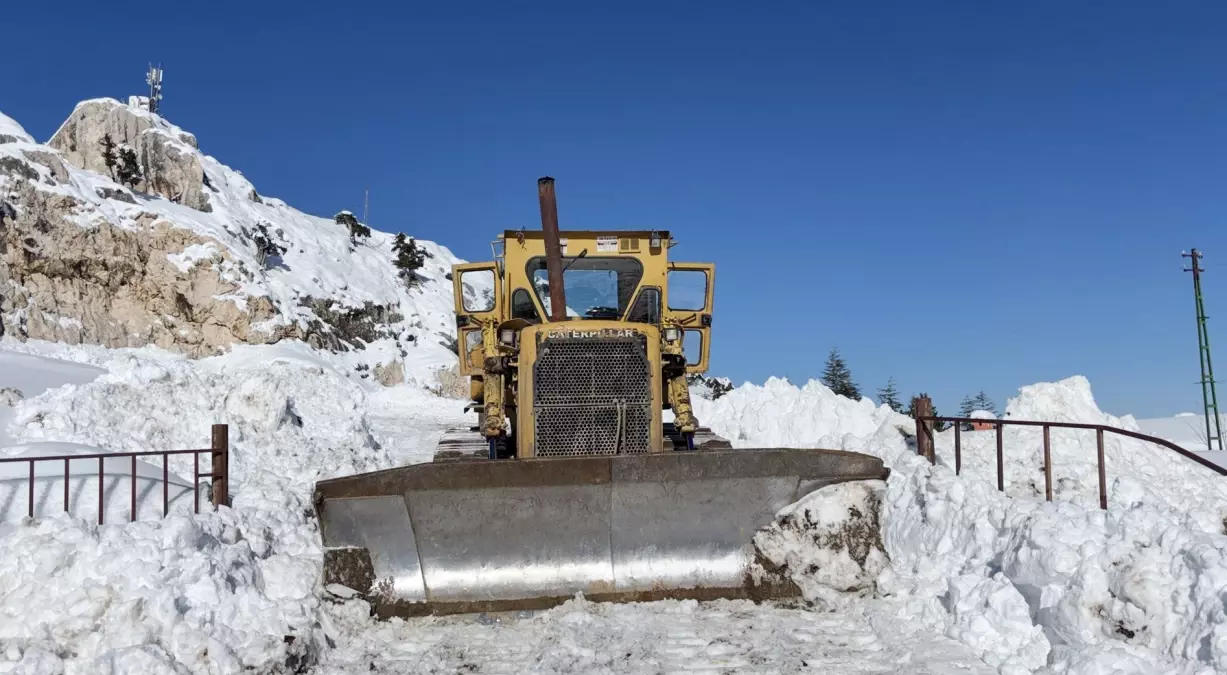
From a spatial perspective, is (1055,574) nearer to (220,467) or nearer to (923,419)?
(923,419)

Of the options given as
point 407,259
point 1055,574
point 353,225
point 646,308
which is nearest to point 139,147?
point 407,259

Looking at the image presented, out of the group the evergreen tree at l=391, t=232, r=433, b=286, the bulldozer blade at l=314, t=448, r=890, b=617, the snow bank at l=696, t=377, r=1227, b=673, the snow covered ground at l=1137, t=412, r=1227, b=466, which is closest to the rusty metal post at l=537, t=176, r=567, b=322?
the bulldozer blade at l=314, t=448, r=890, b=617

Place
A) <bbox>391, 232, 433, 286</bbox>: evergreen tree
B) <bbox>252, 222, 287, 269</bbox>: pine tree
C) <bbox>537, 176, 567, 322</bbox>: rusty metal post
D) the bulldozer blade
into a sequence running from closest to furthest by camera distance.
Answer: the bulldozer blade → <bbox>537, 176, 567, 322</bbox>: rusty metal post → <bbox>252, 222, 287, 269</bbox>: pine tree → <bbox>391, 232, 433, 286</bbox>: evergreen tree

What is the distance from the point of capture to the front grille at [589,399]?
24.1ft

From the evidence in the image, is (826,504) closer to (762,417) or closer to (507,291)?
(507,291)

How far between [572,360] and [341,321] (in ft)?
128

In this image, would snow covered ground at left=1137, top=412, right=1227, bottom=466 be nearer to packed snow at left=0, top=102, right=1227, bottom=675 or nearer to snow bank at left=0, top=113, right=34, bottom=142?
packed snow at left=0, top=102, right=1227, bottom=675

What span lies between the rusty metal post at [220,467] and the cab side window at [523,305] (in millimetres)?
2855

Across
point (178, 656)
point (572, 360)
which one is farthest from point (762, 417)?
point (178, 656)

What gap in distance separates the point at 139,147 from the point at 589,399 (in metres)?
49.0

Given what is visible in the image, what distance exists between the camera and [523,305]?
9.18 meters

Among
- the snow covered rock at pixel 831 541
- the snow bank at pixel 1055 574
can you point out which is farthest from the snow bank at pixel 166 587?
the snow bank at pixel 1055 574

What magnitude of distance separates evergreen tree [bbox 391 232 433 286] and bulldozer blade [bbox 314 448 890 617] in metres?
51.7

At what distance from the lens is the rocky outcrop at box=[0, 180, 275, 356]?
3198cm
